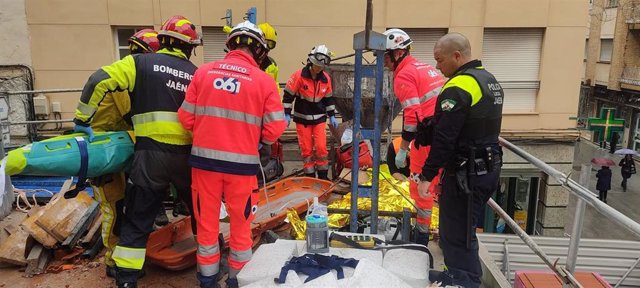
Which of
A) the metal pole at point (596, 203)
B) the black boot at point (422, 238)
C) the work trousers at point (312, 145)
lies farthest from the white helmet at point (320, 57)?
the metal pole at point (596, 203)

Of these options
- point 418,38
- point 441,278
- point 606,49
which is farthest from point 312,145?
point 606,49

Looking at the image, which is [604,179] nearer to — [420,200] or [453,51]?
[420,200]

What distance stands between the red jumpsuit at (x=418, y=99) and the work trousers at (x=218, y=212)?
1567 millimetres

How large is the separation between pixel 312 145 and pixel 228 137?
390 cm

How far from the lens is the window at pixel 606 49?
87.5ft

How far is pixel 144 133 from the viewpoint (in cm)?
318

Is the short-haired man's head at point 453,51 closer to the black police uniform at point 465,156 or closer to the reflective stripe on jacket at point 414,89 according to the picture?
the black police uniform at point 465,156

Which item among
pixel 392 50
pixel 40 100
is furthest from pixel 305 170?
pixel 40 100

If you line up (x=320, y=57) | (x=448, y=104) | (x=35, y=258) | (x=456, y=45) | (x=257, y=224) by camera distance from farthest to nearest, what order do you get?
(x=320, y=57) → (x=257, y=224) → (x=35, y=258) → (x=456, y=45) → (x=448, y=104)

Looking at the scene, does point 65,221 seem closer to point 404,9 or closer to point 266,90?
point 266,90

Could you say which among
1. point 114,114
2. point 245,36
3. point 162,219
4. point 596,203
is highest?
point 245,36

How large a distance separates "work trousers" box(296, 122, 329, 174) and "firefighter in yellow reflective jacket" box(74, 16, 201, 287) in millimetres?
3655

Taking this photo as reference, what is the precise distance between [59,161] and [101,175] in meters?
0.35

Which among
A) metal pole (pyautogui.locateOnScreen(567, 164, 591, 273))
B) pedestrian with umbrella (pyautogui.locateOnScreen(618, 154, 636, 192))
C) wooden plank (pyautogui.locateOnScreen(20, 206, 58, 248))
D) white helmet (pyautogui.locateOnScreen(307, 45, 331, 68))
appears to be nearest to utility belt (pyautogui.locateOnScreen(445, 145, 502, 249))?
metal pole (pyautogui.locateOnScreen(567, 164, 591, 273))
